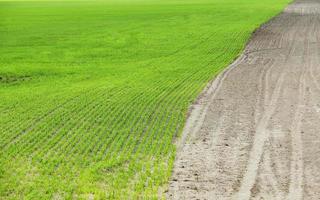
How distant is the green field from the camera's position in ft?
34.8

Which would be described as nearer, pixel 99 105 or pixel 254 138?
pixel 254 138

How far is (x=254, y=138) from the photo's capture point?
12.9m

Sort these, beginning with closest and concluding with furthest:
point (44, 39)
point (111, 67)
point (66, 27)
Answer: point (111, 67), point (44, 39), point (66, 27)

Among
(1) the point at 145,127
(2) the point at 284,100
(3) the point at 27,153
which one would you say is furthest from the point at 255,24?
(3) the point at 27,153

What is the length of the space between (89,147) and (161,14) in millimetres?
45117

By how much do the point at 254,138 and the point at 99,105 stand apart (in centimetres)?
590

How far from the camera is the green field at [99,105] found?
418 inches

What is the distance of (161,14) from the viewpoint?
56281 millimetres

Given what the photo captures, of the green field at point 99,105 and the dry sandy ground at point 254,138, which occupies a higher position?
the dry sandy ground at point 254,138

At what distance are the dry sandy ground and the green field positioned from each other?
2.02 ft

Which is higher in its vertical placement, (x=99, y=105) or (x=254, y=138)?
(x=254, y=138)

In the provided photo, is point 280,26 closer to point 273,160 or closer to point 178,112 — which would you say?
point 178,112

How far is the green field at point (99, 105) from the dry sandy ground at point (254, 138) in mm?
614

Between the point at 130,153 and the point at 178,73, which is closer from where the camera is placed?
the point at 130,153
